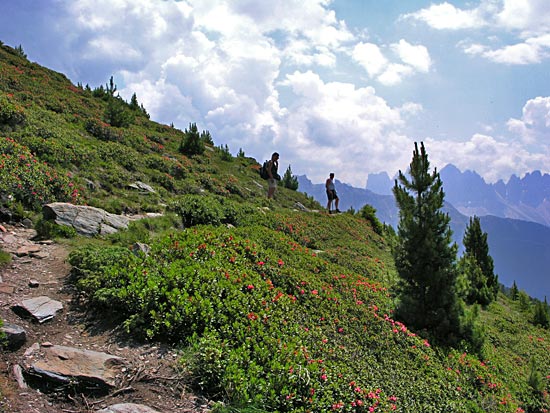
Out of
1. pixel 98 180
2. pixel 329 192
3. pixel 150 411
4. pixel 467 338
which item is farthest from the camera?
pixel 329 192

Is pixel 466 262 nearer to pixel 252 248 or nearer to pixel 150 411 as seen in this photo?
pixel 252 248

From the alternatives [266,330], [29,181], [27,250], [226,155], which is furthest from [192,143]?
[266,330]

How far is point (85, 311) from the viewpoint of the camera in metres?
6.21

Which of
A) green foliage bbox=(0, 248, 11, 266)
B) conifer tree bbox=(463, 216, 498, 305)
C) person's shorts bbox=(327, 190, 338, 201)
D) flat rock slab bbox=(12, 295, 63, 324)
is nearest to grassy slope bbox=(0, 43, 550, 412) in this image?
flat rock slab bbox=(12, 295, 63, 324)

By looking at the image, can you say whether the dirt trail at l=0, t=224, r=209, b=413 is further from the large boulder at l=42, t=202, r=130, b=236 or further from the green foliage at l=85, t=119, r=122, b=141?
the green foliage at l=85, t=119, r=122, b=141

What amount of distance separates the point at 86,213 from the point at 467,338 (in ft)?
36.4

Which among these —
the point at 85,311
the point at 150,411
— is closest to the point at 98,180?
the point at 85,311

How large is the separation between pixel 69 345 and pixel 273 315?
11.0ft

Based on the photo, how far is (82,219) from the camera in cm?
964

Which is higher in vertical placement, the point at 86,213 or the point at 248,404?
the point at 86,213

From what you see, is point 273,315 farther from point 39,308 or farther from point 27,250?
point 27,250

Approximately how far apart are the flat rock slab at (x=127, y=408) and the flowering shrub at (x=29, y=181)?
297 inches

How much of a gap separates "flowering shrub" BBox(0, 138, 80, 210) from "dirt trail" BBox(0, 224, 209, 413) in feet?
8.46

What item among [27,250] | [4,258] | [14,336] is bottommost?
[14,336]
